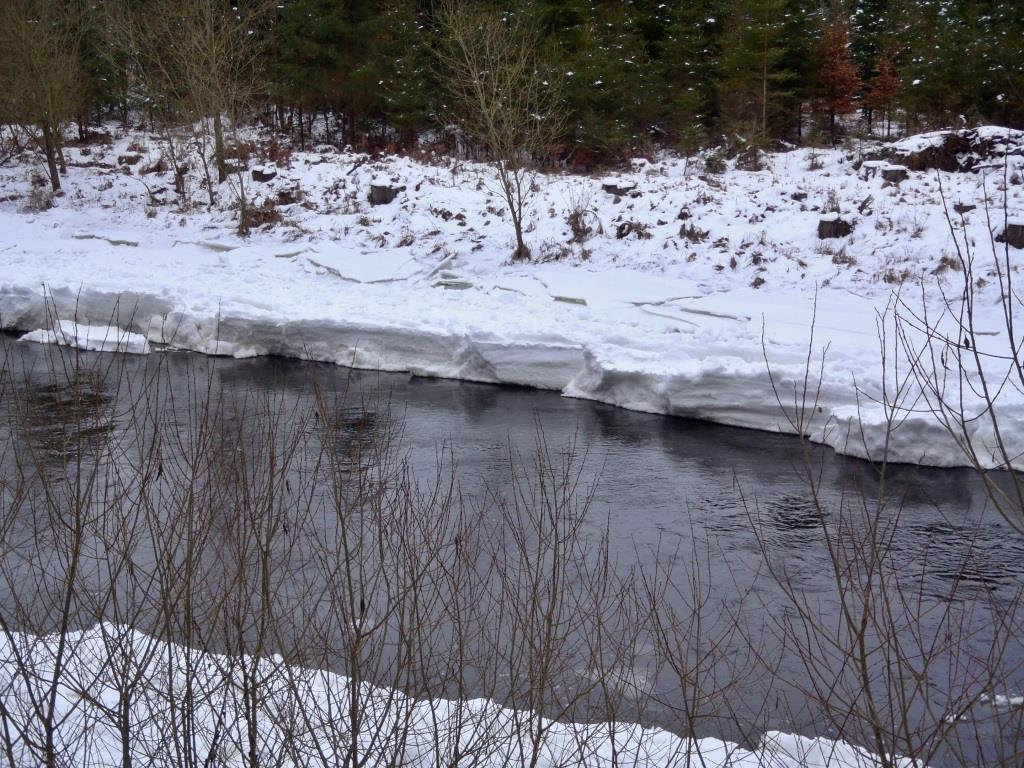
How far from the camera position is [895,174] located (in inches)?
893

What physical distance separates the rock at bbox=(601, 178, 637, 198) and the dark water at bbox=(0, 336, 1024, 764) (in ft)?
35.5

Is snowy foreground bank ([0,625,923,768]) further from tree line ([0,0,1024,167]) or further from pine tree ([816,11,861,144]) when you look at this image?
pine tree ([816,11,861,144])

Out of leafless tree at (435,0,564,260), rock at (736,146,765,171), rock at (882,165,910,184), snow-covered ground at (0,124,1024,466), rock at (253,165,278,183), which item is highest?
leafless tree at (435,0,564,260)

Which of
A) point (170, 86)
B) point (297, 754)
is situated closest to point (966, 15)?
point (170, 86)

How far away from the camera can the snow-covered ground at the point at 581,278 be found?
527 inches

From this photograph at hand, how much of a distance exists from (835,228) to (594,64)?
1103 cm

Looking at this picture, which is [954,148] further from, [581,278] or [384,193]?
[384,193]

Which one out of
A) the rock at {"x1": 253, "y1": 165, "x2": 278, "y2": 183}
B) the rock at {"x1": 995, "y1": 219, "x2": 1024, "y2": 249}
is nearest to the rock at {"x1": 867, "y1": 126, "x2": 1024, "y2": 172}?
the rock at {"x1": 995, "y1": 219, "x2": 1024, "y2": 249}

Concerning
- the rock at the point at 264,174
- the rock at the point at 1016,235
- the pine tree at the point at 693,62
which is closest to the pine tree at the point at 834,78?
the pine tree at the point at 693,62

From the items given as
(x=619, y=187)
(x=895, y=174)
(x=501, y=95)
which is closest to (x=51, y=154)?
(x=501, y=95)

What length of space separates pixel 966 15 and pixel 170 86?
21.6 metres

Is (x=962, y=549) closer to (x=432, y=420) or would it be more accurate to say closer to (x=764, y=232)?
(x=432, y=420)

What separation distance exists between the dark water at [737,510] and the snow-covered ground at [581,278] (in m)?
0.68

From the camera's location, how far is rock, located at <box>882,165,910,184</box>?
22.6m
